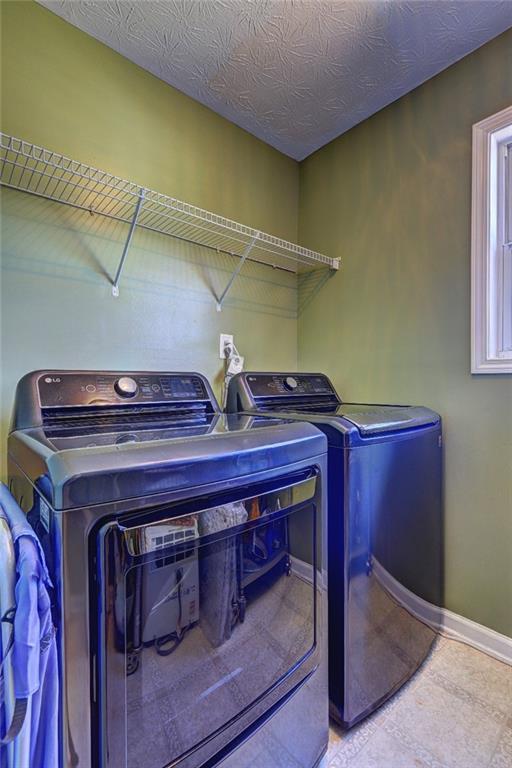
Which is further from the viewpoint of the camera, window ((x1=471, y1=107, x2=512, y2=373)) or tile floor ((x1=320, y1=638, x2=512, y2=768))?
window ((x1=471, y1=107, x2=512, y2=373))

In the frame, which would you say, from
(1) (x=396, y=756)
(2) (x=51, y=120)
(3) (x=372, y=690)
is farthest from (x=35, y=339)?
(1) (x=396, y=756)

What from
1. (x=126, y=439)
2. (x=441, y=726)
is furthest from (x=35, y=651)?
(x=441, y=726)

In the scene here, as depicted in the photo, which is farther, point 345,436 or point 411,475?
point 411,475

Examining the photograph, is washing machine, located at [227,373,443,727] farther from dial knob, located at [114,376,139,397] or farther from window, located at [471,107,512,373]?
dial knob, located at [114,376,139,397]

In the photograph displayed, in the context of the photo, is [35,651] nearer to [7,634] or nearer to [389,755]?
[7,634]

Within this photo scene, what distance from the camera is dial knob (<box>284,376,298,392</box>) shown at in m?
1.76

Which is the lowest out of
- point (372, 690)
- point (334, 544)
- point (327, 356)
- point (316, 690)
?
point (372, 690)

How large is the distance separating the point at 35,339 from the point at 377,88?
1.87 m

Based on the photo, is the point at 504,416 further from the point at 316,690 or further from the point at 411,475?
the point at 316,690

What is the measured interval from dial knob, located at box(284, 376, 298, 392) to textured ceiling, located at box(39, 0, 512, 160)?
1354mm

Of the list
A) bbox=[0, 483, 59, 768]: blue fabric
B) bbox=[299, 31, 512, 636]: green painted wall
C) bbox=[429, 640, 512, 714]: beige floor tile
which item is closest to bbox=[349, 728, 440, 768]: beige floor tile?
bbox=[429, 640, 512, 714]: beige floor tile

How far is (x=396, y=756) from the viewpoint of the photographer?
1.05 metres

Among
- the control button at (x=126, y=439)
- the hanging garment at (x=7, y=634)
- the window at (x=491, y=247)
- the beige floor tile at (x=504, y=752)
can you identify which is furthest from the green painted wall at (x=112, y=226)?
the beige floor tile at (x=504, y=752)

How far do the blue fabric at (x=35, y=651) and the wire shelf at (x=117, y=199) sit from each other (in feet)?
3.63
